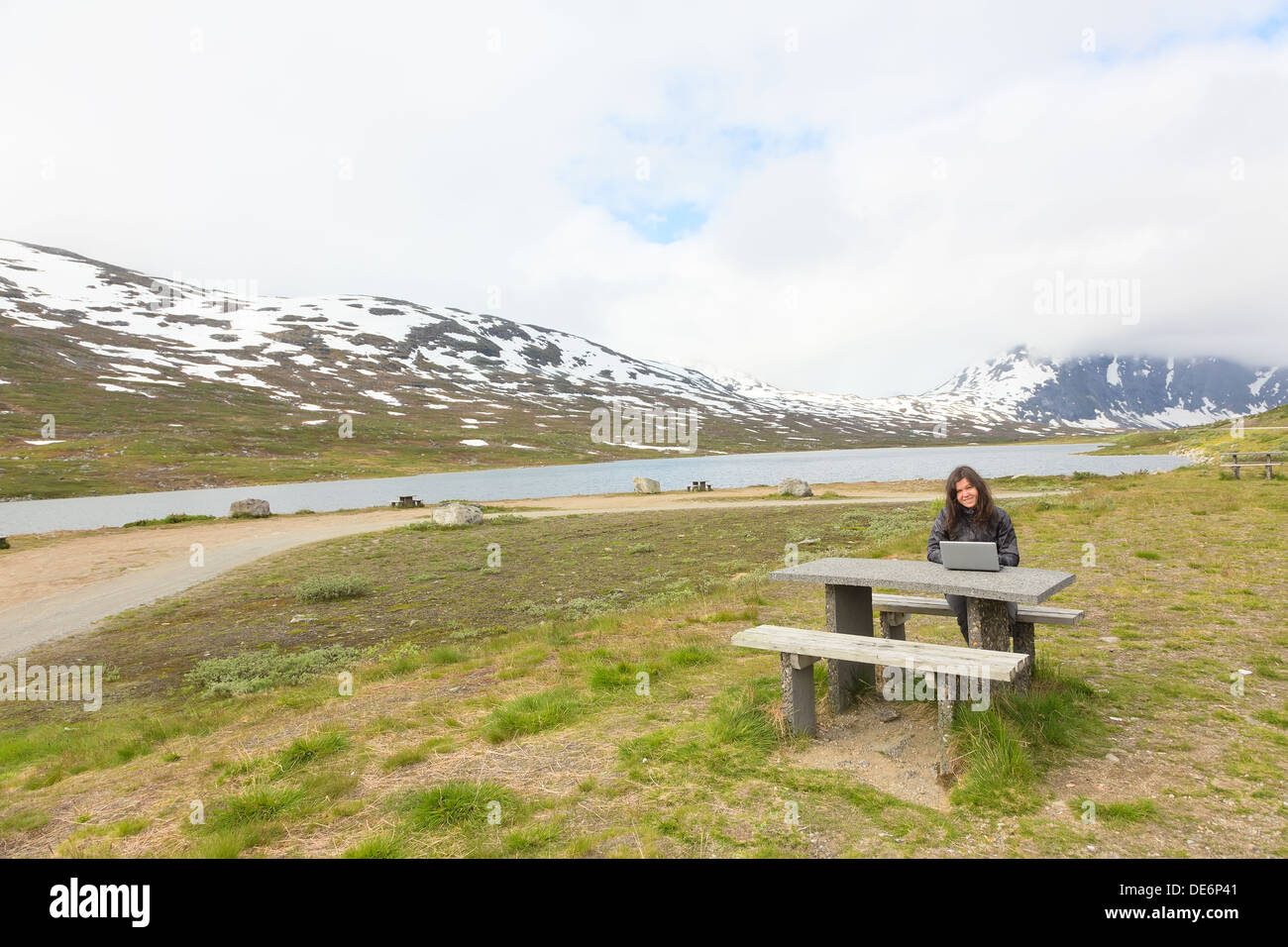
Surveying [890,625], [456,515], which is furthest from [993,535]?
[456,515]

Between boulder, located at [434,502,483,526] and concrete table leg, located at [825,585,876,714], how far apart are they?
27.0 m

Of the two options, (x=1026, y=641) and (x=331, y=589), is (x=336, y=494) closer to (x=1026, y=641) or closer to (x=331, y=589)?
(x=331, y=589)

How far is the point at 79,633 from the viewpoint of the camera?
43.9 ft

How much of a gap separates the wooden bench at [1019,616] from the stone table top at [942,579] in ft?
1.50

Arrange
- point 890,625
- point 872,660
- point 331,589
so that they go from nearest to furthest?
point 872,660 < point 890,625 < point 331,589

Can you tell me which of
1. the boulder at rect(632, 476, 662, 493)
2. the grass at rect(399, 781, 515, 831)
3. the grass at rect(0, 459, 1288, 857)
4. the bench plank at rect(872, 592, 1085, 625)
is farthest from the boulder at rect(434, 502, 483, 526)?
the grass at rect(399, 781, 515, 831)

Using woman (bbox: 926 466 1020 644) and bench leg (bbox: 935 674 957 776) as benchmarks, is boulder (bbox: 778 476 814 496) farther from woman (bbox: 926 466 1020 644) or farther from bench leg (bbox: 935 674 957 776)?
bench leg (bbox: 935 674 957 776)

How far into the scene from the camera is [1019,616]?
6.30 metres

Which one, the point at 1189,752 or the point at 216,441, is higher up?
the point at 216,441

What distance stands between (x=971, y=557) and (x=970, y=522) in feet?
2.25

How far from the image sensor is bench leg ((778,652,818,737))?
5.67m
